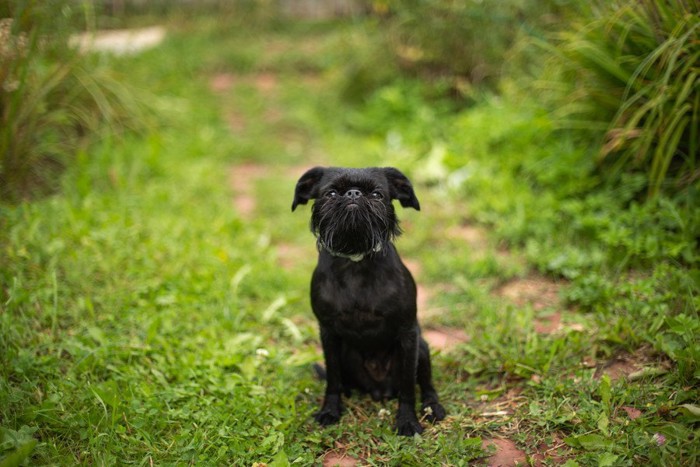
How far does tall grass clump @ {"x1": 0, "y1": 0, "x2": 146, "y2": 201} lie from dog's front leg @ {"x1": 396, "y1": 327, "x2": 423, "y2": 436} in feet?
11.4

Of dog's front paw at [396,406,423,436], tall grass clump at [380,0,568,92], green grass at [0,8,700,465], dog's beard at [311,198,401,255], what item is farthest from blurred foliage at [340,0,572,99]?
dog's front paw at [396,406,423,436]

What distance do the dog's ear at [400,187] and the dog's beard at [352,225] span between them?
10.3 inches

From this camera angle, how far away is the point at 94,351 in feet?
9.93

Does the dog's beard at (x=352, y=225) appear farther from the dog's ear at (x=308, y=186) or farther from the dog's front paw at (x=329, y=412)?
the dog's front paw at (x=329, y=412)

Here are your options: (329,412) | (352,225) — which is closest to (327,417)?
(329,412)

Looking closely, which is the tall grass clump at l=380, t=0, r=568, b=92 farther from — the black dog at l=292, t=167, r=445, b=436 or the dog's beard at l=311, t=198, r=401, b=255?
Answer: the dog's beard at l=311, t=198, r=401, b=255

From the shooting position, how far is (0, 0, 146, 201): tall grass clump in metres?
4.41

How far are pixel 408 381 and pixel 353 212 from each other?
93 cm

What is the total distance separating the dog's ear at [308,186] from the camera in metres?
2.92

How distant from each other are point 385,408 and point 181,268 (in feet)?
6.29

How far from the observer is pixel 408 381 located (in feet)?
9.34

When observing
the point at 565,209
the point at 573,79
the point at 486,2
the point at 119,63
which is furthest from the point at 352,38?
the point at 565,209

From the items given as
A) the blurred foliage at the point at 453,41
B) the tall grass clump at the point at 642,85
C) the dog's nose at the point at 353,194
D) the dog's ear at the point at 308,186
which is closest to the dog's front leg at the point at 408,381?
the dog's nose at the point at 353,194

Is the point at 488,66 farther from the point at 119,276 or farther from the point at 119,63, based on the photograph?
the point at 119,276
